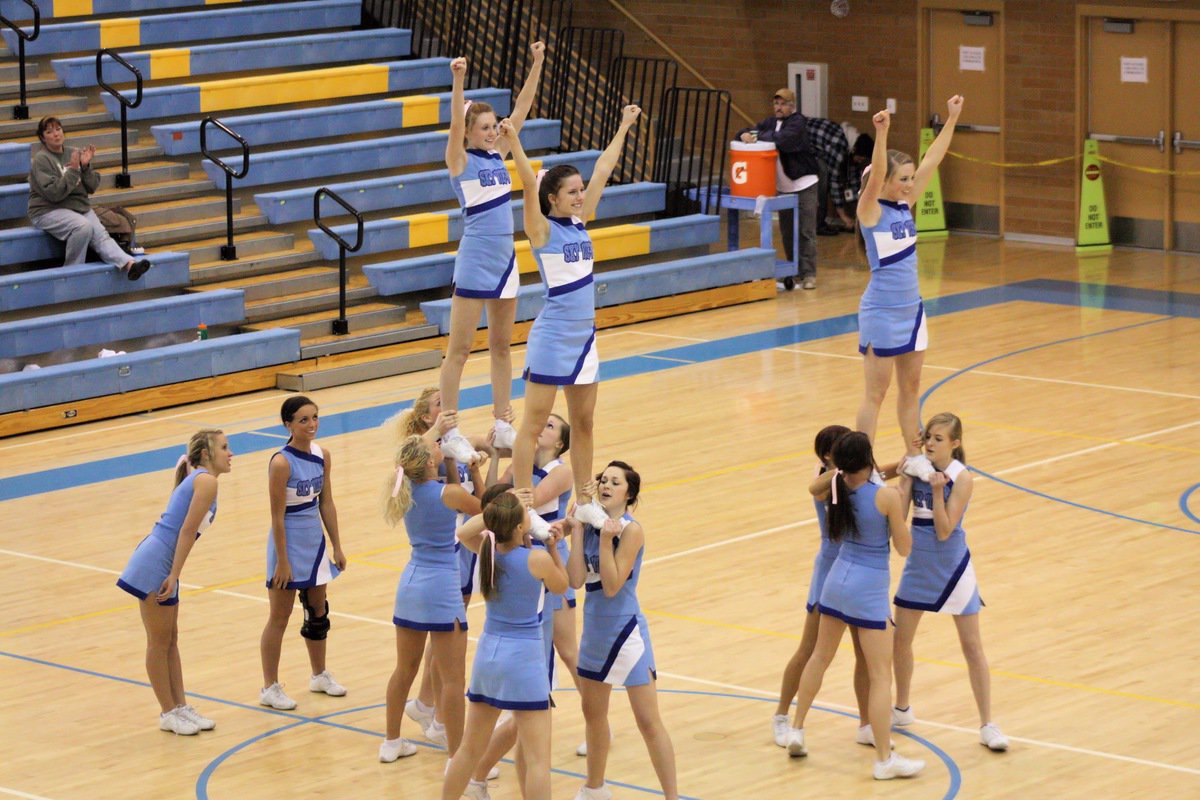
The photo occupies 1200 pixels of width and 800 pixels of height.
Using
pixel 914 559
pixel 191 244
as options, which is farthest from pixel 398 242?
pixel 914 559

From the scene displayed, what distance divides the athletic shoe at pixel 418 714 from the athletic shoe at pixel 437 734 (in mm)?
46

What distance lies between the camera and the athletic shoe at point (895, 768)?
6.73 metres

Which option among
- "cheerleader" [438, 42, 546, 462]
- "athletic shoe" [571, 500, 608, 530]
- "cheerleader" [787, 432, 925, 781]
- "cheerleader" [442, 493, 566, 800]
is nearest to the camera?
"cheerleader" [442, 493, 566, 800]

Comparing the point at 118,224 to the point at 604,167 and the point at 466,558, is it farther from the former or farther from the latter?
the point at 466,558

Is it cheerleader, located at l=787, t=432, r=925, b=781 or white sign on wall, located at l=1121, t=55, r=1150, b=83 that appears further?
white sign on wall, located at l=1121, t=55, r=1150, b=83

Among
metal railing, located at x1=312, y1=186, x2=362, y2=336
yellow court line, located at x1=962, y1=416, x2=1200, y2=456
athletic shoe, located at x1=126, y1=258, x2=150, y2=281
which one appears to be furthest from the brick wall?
athletic shoe, located at x1=126, y1=258, x2=150, y2=281

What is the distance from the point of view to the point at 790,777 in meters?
6.84

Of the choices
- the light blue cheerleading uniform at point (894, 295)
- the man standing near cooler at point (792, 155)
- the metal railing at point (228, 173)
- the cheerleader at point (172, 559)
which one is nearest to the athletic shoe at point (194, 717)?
the cheerleader at point (172, 559)

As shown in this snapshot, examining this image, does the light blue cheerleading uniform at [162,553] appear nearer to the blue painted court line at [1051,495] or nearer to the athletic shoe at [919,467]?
the athletic shoe at [919,467]

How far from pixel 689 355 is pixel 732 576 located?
227 inches

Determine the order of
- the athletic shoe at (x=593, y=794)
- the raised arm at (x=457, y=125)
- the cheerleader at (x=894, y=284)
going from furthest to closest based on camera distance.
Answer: the cheerleader at (x=894, y=284)
the raised arm at (x=457, y=125)
the athletic shoe at (x=593, y=794)

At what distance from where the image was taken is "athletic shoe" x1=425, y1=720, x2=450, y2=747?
7.27 m

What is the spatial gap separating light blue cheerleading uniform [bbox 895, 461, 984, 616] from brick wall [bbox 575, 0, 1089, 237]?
13393mm

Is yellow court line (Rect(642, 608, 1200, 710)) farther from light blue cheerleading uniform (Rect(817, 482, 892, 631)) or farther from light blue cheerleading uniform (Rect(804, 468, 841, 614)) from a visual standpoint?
light blue cheerleading uniform (Rect(817, 482, 892, 631))
